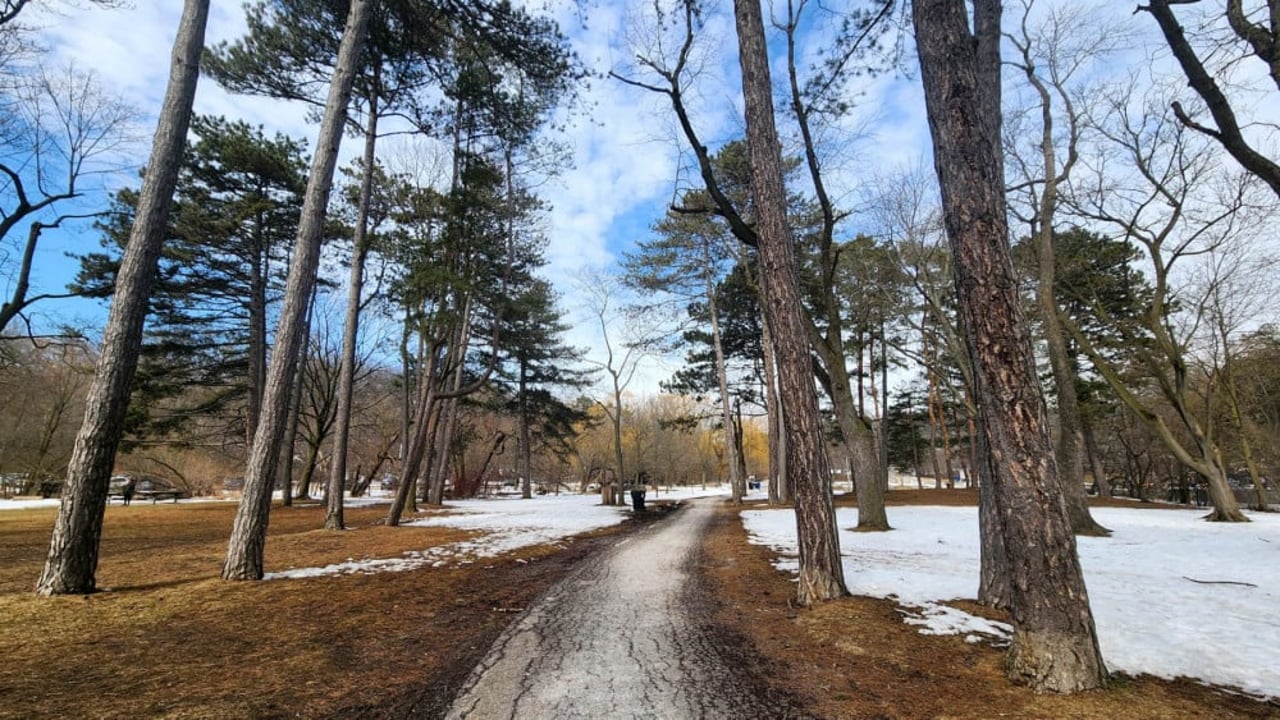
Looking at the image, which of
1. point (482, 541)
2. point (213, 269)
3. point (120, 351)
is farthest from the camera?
point (213, 269)

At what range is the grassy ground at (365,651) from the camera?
2.39 metres

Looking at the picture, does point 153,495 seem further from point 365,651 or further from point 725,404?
point 365,651

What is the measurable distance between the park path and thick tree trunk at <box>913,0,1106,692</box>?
1504mm

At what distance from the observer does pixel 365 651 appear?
3.24 meters

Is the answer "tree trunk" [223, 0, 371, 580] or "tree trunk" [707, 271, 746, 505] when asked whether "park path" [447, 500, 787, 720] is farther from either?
"tree trunk" [707, 271, 746, 505]

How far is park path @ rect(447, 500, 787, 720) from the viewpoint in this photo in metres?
2.42

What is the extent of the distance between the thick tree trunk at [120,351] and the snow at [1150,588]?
22.6ft

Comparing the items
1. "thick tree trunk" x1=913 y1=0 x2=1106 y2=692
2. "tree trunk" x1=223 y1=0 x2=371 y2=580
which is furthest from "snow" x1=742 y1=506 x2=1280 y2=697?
"tree trunk" x1=223 y1=0 x2=371 y2=580

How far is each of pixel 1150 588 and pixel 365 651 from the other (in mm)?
6767

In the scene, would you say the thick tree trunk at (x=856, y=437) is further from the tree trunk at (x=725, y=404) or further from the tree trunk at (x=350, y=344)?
the tree trunk at (x=350, y=344)

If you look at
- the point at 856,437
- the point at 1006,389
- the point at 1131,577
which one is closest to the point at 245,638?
the point at 1006,389

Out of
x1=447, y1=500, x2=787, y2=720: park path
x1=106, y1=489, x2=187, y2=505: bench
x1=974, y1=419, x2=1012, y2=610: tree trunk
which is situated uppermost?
x1=974, y1=419, x2=1012, y2=610: tree trunk

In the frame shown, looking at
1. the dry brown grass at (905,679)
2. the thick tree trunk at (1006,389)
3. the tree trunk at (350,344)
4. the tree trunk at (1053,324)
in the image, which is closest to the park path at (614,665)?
the dry brown grass at (905,679)

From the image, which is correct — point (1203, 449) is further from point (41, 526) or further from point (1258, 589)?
point (41, 526)
